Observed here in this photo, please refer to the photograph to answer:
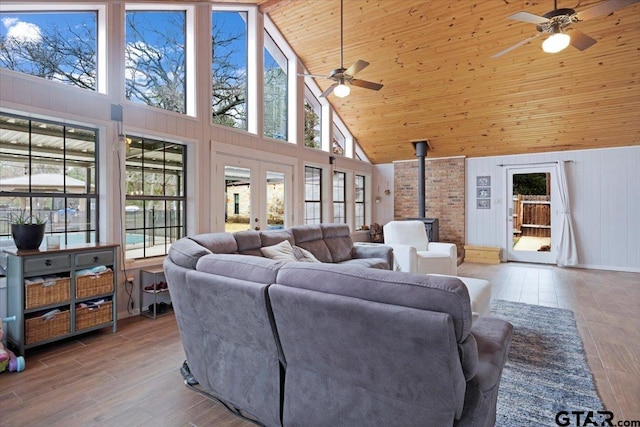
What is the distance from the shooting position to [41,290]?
2789mm


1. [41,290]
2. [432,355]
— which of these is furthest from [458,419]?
[41,290]

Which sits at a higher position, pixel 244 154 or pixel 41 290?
pixel 244 154

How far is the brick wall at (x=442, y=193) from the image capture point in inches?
308

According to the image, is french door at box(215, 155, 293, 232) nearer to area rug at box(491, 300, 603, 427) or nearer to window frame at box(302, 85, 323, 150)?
window frame at box(302, 85, 323, 150)

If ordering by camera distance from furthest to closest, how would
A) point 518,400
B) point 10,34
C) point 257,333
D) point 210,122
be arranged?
point 210,122 < point 10,34 < point 518,400 < point 257,333

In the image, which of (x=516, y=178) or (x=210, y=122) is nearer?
(x=210, y=122)

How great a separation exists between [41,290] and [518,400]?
3.57 metres

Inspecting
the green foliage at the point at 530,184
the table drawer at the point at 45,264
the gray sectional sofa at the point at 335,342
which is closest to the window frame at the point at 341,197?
the green foliage at the point at 530,184

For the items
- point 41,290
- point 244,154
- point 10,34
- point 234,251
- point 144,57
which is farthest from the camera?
point 244,154

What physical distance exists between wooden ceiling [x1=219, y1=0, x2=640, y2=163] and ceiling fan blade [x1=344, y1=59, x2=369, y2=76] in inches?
57.0

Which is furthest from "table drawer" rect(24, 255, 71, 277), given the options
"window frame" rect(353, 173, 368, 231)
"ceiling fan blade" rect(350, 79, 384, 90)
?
"window frame" rect(353, 173, 368, 231)

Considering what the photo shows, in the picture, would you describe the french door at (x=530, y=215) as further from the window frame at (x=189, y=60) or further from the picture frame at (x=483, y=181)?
the window frame at (x=189, y=60)

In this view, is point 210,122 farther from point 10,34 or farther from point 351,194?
point 351,194

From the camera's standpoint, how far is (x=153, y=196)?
4062 millimetres
